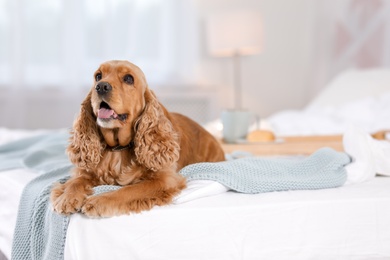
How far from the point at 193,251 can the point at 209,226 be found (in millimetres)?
78

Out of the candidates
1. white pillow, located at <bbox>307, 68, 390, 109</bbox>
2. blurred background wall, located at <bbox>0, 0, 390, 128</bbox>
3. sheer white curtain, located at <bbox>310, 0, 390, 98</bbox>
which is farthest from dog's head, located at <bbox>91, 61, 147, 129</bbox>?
blurred background wall, located at <bbox>0, 0, 390, 128</bbox>

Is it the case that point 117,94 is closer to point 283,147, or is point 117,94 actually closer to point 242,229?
point 242,229

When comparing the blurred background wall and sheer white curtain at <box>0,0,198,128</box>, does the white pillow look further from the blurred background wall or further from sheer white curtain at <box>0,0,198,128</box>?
sheer white curtain at <box>0,0,198,128</box>

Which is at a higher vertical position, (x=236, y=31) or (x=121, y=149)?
(x=236, y=31)

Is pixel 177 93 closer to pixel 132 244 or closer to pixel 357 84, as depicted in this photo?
pixel 357 84

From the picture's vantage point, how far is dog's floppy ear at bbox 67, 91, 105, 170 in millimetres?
1599

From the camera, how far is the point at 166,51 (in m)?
4.84

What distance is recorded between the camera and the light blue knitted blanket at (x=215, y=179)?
1.56 m

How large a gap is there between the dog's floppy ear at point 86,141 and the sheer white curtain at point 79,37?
10.1 ft

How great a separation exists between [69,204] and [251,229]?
1.62ft

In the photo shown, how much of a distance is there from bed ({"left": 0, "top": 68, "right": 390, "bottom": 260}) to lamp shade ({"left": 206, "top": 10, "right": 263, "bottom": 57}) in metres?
2.90

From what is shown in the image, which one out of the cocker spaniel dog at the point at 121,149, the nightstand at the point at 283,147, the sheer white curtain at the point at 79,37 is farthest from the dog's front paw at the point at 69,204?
the sheer white curtain at the point at 79,37

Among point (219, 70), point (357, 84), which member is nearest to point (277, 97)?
point (219, 70)

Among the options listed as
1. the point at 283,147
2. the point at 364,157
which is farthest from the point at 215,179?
the point at 283,147
